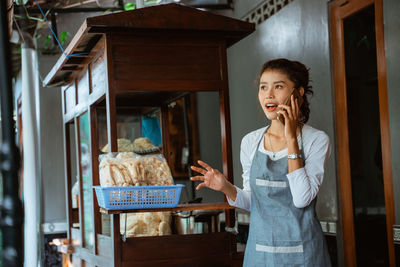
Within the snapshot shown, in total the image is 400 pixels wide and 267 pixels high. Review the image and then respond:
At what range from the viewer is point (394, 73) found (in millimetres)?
3334

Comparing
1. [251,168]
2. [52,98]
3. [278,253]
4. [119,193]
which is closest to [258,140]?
[251,168]

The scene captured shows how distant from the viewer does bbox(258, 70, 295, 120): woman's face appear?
7.50ft

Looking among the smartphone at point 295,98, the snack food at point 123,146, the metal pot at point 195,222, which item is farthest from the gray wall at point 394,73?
the snack food at point 123,146

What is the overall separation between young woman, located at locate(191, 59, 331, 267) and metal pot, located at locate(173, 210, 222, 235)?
0.75 meters

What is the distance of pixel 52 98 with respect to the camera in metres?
6.43

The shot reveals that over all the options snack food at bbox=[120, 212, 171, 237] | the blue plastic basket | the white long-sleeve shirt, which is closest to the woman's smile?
the white long-sleeve shirt

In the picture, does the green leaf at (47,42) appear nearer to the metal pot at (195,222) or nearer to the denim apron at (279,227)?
the metal pot at (195,222)

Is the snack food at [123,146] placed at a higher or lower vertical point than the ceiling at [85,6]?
lower

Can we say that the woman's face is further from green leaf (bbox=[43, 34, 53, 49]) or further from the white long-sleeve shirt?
green leaf (bbox=[43, 34, 53, 49])

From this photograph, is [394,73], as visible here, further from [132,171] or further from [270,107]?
[132,171]

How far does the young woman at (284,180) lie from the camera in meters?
2.10

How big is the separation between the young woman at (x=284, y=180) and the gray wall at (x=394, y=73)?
1.22 meters

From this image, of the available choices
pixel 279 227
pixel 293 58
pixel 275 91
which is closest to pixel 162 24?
pixel 275 91

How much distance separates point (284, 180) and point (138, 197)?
0.68 metres
